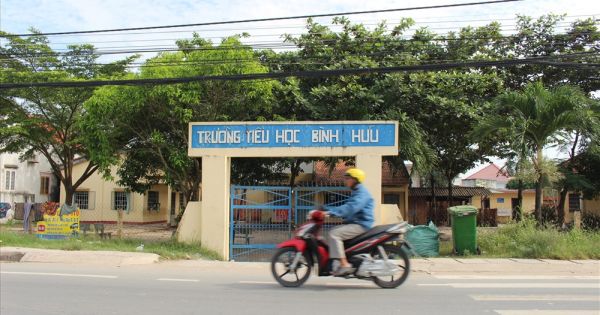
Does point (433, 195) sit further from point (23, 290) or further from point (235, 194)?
point (23, 290)

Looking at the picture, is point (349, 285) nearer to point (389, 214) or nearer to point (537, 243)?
point (389, 214)

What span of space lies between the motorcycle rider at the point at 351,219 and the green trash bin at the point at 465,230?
21.0 feet

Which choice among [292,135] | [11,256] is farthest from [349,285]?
[11,256]

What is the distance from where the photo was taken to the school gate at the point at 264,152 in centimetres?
1352

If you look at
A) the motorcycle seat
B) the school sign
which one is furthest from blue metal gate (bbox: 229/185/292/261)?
the motorcycle seat

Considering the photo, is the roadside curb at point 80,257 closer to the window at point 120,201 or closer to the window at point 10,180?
the window at point 10,180

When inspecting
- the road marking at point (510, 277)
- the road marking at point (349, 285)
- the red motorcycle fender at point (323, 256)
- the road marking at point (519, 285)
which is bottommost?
the road marking at point (510, 277)

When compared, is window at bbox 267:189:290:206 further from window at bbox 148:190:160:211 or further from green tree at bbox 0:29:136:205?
window at bbox 148:190:160:211

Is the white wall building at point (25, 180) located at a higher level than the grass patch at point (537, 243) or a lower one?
higher

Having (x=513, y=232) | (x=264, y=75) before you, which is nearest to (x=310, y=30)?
(x=264, y=75)

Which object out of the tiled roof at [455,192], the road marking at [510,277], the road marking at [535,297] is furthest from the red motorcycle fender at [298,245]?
the tiled roof at [455,192]

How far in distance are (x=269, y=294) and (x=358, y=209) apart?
1.72 metres

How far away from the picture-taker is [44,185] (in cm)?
3722

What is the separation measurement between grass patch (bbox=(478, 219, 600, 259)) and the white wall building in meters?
28.4
